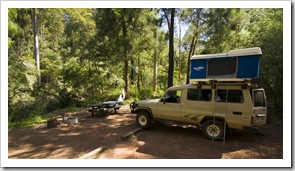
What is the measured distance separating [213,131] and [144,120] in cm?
266

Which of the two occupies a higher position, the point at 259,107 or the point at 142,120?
the point at 259,107

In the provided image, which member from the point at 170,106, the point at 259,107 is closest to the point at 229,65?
the point at 259,107

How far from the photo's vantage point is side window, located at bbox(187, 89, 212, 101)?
6.04 meters

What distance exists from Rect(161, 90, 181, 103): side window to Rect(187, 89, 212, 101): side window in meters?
0.42

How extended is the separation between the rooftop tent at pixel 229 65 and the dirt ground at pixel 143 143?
171 cm

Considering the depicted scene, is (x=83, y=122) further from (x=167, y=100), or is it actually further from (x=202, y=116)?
(x=202, y=116)

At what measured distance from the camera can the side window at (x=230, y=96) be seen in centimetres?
552

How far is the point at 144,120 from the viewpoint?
7379 millimetres

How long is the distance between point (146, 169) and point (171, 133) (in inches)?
106

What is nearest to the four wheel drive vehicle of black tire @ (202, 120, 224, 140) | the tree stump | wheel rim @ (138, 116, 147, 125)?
black tire @ (202, 120, 224, 140)

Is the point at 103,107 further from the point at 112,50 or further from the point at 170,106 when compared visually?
the point at 112,50

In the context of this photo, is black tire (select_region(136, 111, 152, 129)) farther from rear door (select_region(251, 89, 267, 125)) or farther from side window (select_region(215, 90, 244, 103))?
rear door (select_region(251, 89, 267, 125))

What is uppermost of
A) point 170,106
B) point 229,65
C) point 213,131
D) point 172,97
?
point 229,65

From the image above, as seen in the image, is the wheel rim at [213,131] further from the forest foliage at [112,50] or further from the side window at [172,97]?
the forest foliage at [112,50]
